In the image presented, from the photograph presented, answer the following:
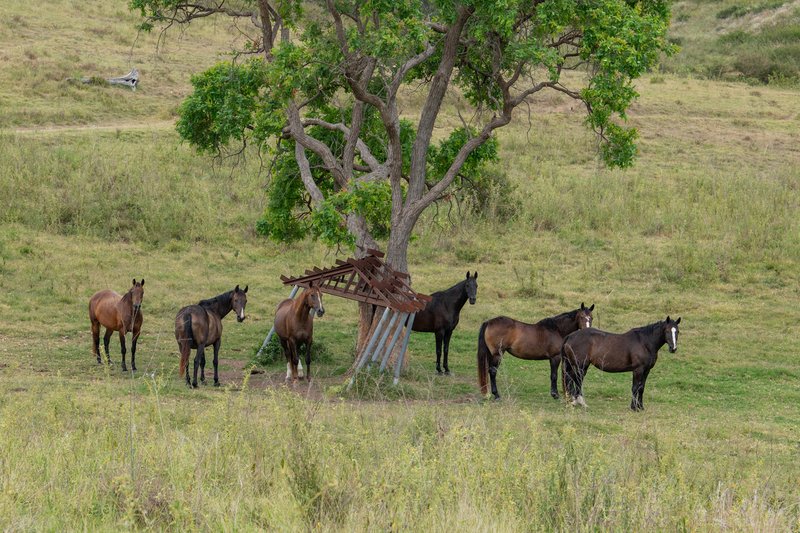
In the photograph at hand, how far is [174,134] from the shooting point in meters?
31.9

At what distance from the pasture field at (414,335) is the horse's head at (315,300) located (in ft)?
4.01

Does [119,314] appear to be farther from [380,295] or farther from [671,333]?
[671,333]

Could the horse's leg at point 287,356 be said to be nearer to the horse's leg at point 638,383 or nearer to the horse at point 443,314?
the horse at point 443,314

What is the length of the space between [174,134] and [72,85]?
6.12 m

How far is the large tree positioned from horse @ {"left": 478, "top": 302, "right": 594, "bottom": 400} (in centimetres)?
252

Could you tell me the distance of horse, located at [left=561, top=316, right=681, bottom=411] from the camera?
14.4 metres

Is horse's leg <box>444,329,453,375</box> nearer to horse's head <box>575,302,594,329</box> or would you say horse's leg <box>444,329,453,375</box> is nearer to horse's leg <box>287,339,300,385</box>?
horse's leg <box>287,339,300,385</box>

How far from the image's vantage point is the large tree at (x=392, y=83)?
14531 mm

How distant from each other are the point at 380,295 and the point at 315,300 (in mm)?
985

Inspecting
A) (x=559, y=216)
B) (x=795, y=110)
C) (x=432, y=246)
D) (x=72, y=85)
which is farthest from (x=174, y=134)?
(x=795, y=110)

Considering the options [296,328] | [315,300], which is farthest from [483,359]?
[296,328]

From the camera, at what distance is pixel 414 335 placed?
21.4m

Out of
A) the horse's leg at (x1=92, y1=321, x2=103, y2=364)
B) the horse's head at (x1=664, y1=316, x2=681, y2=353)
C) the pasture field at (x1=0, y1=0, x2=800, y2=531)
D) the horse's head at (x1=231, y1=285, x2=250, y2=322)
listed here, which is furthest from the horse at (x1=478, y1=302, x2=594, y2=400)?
the horse's leg at (x1=92, y1=321, x2=103, y2=364)

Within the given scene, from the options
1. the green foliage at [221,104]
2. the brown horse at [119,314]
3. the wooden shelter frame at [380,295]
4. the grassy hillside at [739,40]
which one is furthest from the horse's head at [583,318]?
the grassy hillside at [739,40]
